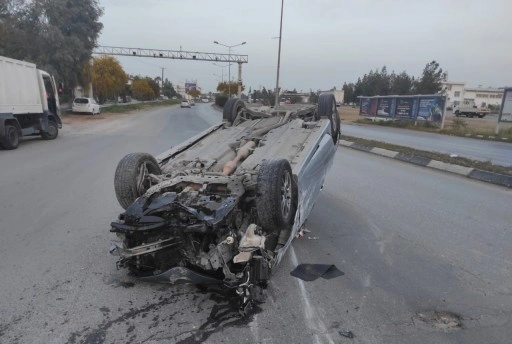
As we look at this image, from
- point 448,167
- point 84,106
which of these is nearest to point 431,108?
point 448,167

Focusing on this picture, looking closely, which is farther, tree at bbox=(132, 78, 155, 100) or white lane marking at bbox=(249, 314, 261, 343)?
tree at bbox=(132, 78, 155, 100)

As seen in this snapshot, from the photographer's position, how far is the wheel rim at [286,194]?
4156mm

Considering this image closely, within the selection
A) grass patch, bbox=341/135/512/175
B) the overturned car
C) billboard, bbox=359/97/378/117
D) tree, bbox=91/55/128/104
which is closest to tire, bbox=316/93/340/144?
the overturned car

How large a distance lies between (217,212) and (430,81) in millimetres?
75321

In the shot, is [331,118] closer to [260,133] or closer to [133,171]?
[260,133]

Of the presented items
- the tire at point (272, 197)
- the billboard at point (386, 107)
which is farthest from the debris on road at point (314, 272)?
the billboard at point (386, 107)

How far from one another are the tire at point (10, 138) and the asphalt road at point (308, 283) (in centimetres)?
708

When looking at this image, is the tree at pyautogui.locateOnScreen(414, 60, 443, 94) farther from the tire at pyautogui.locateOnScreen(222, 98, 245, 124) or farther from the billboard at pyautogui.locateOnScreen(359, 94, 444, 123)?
the tire at pyautogui.locateOnScreen(222, 98, 245, 124)

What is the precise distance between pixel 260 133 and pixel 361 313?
3.56 m

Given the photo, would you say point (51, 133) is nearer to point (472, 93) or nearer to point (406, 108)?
point (406, 108)

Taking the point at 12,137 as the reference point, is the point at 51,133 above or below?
below

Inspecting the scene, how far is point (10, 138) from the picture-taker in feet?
45.2

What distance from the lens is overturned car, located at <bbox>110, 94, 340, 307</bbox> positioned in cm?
356

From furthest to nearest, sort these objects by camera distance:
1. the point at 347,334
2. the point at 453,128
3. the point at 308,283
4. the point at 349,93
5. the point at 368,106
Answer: the point at 349,93 → the point at 368,106 → the point at 453,128 → the point at 308,283 → the point at 347,334
